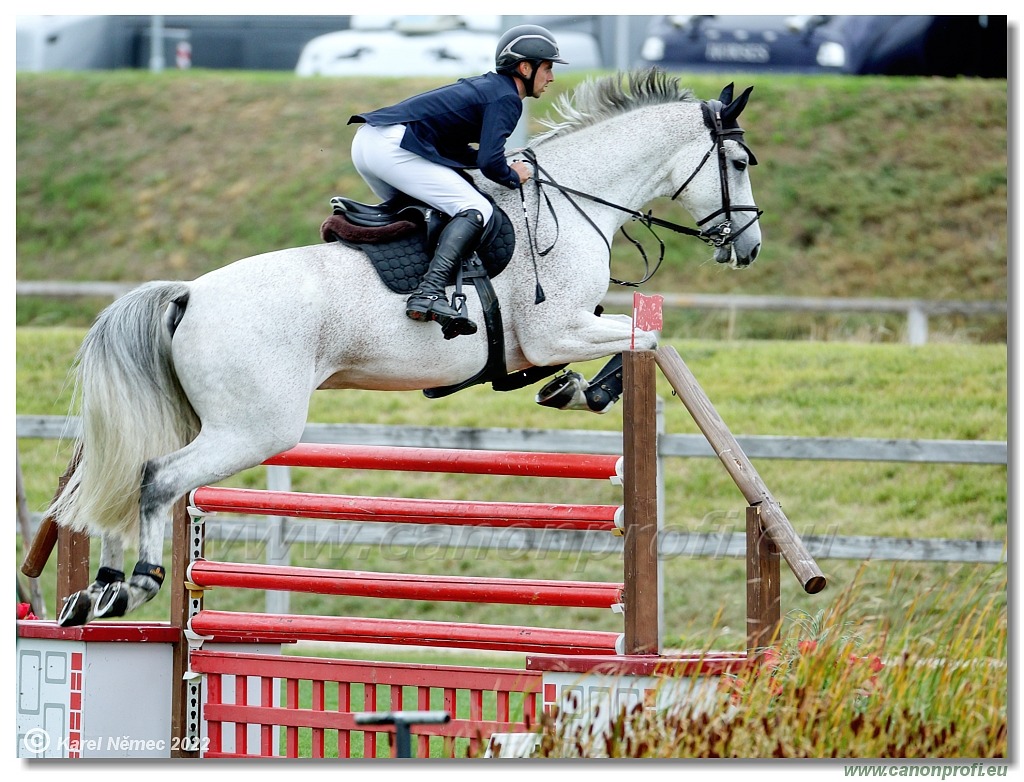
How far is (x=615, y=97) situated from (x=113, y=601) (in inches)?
96.2

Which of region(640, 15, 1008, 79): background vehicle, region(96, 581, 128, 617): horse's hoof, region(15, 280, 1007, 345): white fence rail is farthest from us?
region(640, 15, 1008, 79): background vehicle

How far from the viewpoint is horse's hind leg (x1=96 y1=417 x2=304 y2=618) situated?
3.58m

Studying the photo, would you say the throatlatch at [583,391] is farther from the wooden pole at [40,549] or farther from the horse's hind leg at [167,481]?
the wooden pole at [40,549]

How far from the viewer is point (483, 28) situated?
12422 mm

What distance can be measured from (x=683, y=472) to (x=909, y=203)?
506cm

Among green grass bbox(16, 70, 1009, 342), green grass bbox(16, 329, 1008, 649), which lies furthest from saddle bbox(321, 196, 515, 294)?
green grass bbox(16, 70, 1009, 342)

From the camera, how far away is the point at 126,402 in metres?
3.72

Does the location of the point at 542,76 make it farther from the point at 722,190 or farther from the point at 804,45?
the point at 804,45

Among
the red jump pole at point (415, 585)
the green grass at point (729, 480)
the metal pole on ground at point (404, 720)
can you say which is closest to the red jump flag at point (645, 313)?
the red jump pole at point (415, 585)

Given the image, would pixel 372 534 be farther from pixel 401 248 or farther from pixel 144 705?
pixel 401 248

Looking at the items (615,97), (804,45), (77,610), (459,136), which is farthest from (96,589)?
(804,45)

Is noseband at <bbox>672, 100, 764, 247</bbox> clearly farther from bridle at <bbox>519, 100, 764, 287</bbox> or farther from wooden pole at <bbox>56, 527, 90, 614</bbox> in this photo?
wooden pole at <bbox>56, 527, 90, 614</bbox>

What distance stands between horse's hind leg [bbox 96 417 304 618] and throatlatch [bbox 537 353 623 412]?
3.01 ft

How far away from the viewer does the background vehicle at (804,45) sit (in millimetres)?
10961
